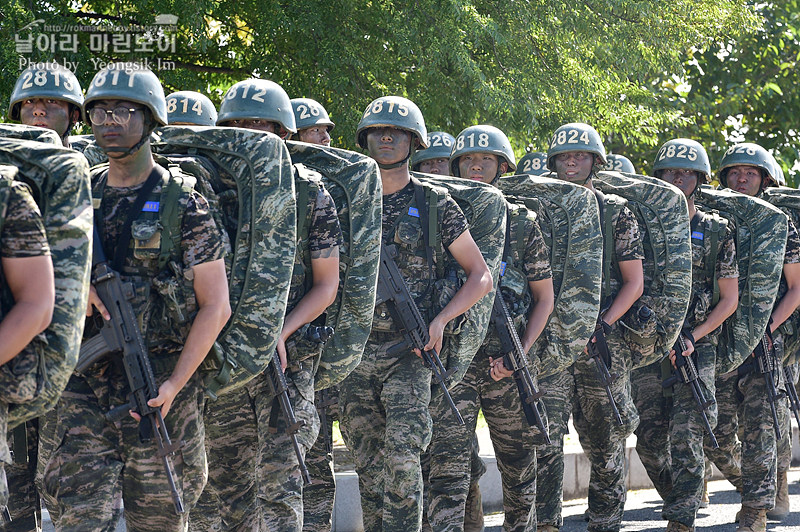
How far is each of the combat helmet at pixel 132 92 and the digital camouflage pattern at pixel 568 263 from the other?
322 centimetres

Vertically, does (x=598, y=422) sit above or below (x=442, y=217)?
below

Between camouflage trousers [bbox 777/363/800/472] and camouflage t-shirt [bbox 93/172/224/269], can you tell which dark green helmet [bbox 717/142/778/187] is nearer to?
camouflage trousers [bbox 777/363/800/472]

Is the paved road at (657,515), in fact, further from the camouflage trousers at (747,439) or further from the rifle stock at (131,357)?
the rifle stock at (131,357)

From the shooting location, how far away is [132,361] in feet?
14.4

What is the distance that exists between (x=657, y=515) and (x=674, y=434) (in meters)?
1.15

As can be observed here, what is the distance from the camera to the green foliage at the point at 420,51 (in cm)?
926

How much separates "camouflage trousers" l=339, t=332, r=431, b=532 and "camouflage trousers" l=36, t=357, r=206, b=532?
1492mm

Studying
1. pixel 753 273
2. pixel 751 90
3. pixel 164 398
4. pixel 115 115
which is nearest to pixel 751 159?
pixel 753 273

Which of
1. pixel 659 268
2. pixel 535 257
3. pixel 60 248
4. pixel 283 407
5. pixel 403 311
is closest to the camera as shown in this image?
pixel 60 248

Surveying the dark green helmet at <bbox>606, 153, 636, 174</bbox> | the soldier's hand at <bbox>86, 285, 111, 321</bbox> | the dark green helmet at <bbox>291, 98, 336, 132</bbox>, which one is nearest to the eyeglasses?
the soldier's hand at <bbox>86, 285, 111, 321</bbox>

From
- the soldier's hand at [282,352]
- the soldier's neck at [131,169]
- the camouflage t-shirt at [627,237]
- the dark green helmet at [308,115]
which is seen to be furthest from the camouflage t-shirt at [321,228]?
the camouflage t-shirt at [627,237]

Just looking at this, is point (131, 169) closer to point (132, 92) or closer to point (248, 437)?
point (132, 92)

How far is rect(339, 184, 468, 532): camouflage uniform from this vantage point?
5828 mm

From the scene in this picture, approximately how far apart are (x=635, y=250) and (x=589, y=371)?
2.62 ft
